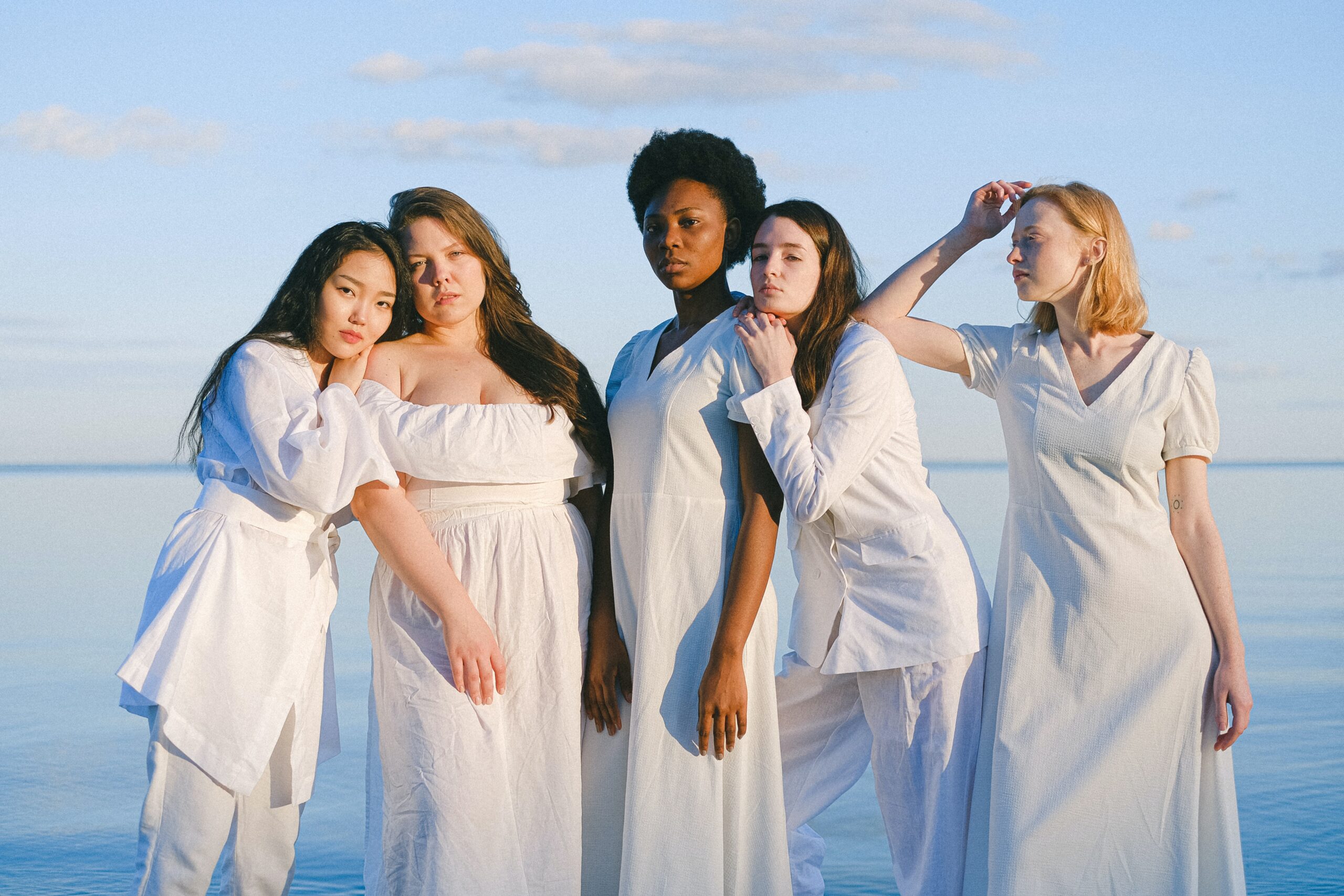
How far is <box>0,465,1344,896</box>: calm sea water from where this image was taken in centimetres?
435

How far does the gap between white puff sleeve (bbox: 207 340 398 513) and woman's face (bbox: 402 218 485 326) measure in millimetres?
410

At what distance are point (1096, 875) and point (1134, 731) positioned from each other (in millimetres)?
382

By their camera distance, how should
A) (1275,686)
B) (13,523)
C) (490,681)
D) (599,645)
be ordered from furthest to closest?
(13,523)
(1275,686)
(599,645)
(490,681)

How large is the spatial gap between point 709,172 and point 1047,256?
940mm

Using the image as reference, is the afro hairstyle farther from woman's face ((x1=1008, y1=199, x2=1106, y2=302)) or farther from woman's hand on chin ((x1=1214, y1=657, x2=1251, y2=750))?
woman's hand on chin ((x1=1214, y1=657, x2=1251, y2=750))

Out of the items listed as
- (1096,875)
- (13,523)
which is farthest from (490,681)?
(13,523)

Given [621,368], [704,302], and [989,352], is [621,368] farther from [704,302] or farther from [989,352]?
[989,352]

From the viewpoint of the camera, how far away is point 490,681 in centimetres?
288

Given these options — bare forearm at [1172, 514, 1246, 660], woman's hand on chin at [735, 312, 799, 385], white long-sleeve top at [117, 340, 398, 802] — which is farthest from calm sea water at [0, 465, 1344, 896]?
woman's hand on chin at [735, 312, 799, 385]

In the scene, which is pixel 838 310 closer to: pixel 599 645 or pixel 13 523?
pixel 599 645

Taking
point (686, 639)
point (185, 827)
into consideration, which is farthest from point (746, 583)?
point (185, 827)

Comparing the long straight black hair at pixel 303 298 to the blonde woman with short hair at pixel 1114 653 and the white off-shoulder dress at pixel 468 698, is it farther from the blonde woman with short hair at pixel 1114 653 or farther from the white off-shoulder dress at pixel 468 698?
the blonde woman with short hair at pixel 1114 653

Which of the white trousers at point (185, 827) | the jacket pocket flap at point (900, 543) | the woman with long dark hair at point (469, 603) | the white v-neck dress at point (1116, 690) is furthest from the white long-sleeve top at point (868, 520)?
the white trousers at point (185, 827)

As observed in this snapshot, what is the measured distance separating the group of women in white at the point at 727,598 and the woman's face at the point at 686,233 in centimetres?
16
